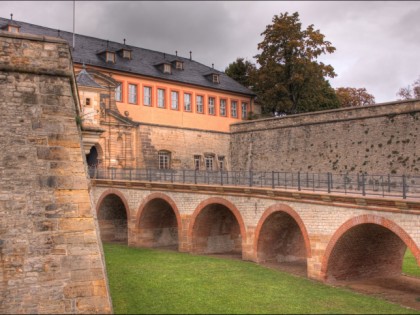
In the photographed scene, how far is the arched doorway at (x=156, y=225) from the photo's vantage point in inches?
1120

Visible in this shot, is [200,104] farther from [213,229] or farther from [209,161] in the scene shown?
[213,229]

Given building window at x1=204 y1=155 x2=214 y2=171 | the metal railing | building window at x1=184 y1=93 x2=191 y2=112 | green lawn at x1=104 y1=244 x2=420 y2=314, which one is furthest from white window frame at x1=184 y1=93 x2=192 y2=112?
green lawn at x1=104 y1=244 x2=420 y2=314

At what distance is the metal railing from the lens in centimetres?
1658

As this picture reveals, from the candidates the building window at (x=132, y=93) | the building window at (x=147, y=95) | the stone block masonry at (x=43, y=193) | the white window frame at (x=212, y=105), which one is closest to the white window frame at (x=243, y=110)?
the white window frame at (x=212, y=105)

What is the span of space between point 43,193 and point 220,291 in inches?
298

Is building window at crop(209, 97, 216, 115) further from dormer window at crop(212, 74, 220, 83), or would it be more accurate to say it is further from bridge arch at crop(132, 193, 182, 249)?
bridge arch at crop(132, 193, 182, 249)

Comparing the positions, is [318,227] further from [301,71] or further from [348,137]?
[301,71]

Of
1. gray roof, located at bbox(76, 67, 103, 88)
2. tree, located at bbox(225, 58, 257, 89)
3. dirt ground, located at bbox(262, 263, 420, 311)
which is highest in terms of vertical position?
tree, located at bbox(225, 58, 257, 89)

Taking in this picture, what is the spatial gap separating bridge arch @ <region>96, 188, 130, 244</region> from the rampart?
994 cm

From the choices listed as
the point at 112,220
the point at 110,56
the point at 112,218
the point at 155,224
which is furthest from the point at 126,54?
the point at 155,224

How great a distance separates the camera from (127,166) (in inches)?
1303

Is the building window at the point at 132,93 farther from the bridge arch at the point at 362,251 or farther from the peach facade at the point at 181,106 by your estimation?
the bridge arch at the point at 362,251

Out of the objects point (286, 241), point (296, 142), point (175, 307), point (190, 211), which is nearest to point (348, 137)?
point (296, 142)

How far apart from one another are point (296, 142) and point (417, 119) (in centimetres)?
838
